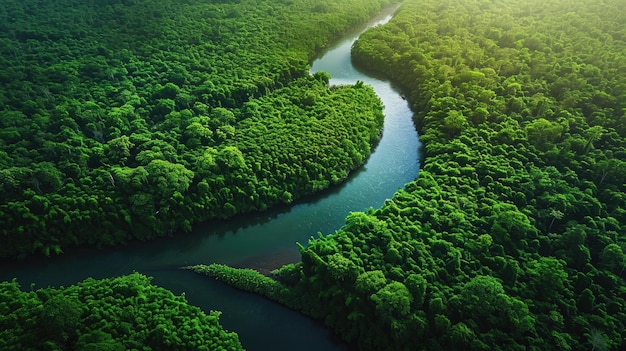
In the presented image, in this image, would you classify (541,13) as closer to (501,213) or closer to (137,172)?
(501,213)

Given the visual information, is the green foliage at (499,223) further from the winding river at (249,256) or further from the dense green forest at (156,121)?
the dense green forest at (156,121)

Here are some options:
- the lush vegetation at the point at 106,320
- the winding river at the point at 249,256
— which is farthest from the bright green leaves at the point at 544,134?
the lush vegetation at the point at 106,320

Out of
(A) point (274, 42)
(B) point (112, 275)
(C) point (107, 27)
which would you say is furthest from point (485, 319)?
(C) point (107, 27)

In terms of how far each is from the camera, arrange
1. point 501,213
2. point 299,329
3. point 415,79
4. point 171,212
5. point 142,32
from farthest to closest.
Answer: point 142,32 < point 415,79 < point 171,212 < point 501,213 < point 299,329

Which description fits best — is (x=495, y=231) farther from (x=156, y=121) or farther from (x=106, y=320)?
(x=156, y=121)

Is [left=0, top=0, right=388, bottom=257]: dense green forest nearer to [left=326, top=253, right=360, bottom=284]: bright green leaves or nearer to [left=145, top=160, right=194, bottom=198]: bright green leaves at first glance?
[left=145, top=160, right=194, bottom=198]: bright green leaves
